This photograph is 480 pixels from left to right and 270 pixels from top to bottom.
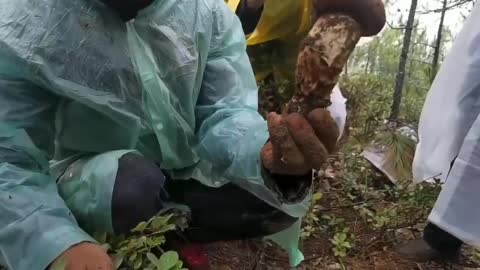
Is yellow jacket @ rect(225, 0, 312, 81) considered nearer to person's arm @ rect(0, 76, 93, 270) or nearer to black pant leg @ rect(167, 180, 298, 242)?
black pant leg @ rect(167, 180, 298, 242)

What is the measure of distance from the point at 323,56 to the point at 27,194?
54 centimetres

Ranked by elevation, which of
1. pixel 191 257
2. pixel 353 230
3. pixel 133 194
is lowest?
pixel 353 230

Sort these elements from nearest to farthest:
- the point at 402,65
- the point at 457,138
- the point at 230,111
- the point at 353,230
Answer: the point at 230,111 → the point at 457,138 → the point at 353,230 → the point at 402,65

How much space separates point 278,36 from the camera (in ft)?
6.37

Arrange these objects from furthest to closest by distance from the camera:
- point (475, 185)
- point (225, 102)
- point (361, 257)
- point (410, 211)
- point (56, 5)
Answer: point (410, 211) < point (361, 257) < point (475, 185) < point (225, 102) < point (56, 5)

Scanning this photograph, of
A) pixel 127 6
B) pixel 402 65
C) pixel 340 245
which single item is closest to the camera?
pixel 127 6

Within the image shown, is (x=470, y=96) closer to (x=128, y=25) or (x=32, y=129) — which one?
(x=128, y=25)

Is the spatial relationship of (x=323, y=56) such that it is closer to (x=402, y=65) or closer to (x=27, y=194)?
(x=27, y=194)

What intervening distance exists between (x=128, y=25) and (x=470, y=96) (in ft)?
3.45

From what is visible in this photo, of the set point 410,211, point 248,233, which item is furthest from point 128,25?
point 410,211

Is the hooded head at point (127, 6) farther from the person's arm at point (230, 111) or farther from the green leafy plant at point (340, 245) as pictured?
the green leafy plant at point (340, 245)

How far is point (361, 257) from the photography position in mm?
1809

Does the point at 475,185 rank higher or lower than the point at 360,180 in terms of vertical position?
higher

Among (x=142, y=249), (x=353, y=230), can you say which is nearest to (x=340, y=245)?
(x=353, y=230)
